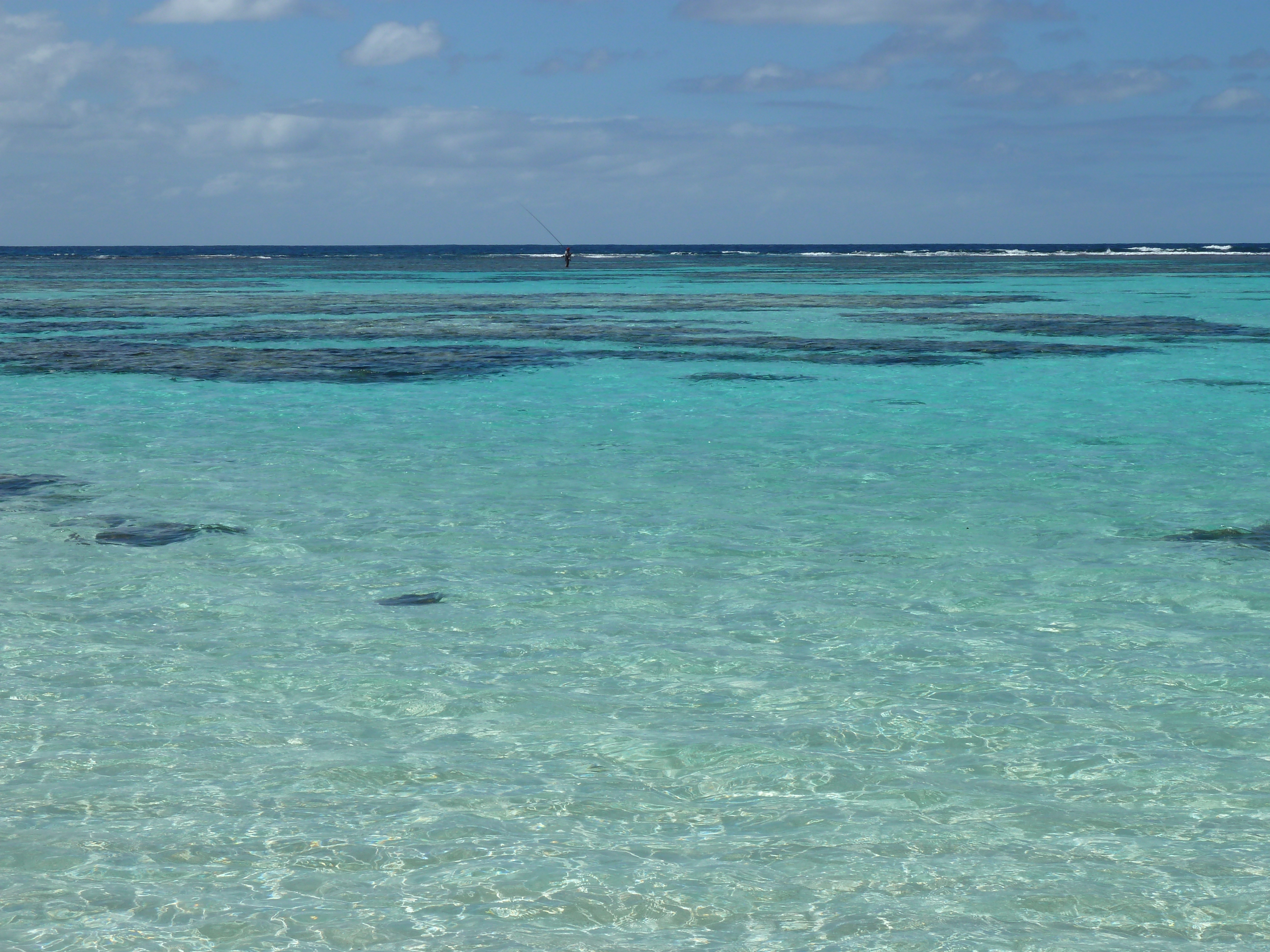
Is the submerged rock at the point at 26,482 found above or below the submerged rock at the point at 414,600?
above

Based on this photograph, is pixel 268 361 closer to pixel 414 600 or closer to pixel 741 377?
pixel 741 377

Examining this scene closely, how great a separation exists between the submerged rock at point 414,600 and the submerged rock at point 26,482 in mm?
6045

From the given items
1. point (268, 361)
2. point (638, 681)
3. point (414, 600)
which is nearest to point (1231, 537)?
point (638, 681)

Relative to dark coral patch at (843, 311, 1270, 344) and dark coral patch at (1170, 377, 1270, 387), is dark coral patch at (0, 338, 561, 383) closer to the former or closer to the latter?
dark coral patch at (1170, 377, 1270, 387)

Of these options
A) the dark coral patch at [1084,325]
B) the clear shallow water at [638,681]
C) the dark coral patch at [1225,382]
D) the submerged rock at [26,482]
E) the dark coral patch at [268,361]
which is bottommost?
the clear shallow water at [638,681]

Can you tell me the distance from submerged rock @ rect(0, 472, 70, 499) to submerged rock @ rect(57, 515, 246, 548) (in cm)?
177

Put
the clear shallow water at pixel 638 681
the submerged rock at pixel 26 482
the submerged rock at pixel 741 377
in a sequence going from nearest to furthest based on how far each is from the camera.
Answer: the clear shallow water at pixel 638 681 → the submerged rock at pixel 26 482 → the submerged rock at pixel 741 377

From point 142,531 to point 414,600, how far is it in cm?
362

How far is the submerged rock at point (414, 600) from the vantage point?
9633 mm

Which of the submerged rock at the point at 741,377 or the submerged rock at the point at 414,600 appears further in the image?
the submerged rock at the point at 741,377

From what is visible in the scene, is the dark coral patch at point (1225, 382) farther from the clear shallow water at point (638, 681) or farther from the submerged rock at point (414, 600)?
the submerged rock at point (414, 600)

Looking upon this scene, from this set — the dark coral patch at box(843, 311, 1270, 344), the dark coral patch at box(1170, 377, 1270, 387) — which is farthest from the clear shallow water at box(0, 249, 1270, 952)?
the dark coral patch at box(843, 311, 1270, 344)

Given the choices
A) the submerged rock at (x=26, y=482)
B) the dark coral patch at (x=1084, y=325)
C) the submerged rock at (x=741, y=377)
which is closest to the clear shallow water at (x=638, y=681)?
the submerged rock at (x=26, y=482)

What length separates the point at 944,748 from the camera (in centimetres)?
695
